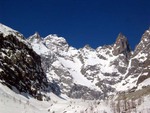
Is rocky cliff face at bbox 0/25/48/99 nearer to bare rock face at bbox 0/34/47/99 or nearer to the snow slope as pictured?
bare rock face at bbox 0/34/47/99

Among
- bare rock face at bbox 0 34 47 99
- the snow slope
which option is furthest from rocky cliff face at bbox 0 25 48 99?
the snow slope

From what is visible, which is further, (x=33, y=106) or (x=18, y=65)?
(x=18, y=65)

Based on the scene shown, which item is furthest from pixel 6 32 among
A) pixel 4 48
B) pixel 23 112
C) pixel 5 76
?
pixel 23 112

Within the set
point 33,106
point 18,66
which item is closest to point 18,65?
point 18,66

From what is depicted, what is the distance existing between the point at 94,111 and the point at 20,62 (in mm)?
53393

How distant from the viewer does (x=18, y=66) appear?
71.5 m

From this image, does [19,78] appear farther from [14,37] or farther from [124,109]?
[124,109]

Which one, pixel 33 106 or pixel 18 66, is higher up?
pixel 18 66

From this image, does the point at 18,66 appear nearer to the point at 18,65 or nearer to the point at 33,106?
the point at 18,65

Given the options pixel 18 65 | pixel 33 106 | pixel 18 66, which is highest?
pixel 18 65

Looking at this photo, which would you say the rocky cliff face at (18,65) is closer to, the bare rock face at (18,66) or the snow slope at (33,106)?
the bare rock face at (18,66)

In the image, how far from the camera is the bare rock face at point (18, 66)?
63500 millimetres

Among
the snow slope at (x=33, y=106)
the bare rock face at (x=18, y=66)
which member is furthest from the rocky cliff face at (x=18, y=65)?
the snow slope at (x=33, y=106)

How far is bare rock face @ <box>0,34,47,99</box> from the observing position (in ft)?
208
